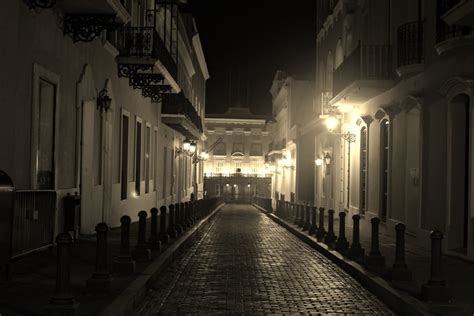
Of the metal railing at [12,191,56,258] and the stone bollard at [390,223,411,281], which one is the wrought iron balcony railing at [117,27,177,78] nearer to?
the metal railing at [12,191,56,258]

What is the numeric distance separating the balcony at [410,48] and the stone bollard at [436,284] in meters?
7.62

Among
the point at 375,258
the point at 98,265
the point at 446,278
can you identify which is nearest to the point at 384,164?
the point at 375,258

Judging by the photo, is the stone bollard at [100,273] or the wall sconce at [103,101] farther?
the wall sconce at [103,101]

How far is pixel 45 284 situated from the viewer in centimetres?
825

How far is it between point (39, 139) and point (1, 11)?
9.27 feet

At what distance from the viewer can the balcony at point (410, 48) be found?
15055 mm

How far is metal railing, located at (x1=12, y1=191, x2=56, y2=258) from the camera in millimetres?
8555

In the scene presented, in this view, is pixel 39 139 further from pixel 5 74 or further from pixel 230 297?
pixel 230 297

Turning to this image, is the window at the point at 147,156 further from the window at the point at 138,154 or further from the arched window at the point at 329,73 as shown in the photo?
the arched window at the point at 329,73

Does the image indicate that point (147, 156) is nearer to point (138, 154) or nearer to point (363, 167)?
point (138, 154)

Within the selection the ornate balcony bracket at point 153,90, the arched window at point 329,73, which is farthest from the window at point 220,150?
the ornate balcony bracket at point 153,90

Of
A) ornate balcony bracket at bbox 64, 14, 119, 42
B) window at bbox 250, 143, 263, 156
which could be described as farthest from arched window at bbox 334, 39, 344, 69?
window at bbox 250, 143, 263, 156

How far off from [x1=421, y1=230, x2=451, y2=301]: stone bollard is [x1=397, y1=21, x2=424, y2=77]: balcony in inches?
300

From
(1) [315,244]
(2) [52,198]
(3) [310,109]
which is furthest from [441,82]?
(3) [310,109]
